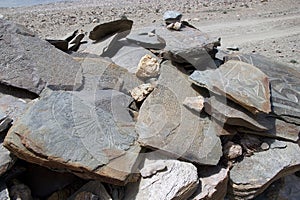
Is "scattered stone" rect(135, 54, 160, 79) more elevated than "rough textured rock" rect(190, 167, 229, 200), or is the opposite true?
"scattered stone" rect(135, 54, 160, 79)

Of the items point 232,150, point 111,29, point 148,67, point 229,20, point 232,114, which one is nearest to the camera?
point 232,114

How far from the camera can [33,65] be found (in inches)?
119

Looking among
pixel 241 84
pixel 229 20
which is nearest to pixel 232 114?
pixel 241 84

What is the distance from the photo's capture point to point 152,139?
274 cm

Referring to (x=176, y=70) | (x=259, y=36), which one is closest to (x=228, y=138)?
(x=176, y=70)

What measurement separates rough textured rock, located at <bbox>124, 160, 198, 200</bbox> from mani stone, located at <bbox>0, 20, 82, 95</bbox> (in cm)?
103

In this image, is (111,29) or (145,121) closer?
(145,121)

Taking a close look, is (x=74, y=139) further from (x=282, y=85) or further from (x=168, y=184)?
(x=282, y=85)

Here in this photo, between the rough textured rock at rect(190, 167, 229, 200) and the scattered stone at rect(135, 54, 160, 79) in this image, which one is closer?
the rough textured rock at rect(190, 167, 229, 200)

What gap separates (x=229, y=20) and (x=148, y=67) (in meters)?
8.75

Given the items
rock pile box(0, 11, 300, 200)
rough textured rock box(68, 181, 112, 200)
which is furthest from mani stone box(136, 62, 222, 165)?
rough textured rock box(68, 181, 112, 200)

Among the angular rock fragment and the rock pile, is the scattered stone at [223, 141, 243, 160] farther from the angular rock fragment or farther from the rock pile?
the angular rock fragment

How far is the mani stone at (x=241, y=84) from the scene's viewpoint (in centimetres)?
296

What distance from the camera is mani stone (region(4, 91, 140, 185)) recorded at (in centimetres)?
239
